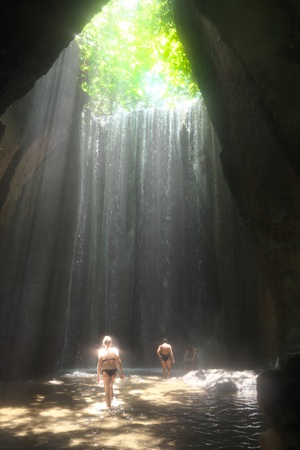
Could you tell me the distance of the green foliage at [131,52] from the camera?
1448cm

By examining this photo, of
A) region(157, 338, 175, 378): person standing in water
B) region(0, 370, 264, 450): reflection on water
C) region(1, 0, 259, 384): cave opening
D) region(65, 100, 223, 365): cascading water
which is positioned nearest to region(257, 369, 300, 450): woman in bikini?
region(0, 370, 264, 450): reflection on water

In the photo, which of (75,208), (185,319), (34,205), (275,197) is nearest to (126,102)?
(75,208)

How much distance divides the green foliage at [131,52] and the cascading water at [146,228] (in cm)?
301

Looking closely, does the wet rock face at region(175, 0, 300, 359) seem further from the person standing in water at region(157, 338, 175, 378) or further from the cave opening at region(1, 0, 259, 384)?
the person standing in water at region(157, 338, 175, 378)

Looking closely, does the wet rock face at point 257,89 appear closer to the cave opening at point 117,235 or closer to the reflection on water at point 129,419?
the reflection on water at point 129,419

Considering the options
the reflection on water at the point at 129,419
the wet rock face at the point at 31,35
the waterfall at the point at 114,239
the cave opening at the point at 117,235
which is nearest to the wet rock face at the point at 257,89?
the wet rock face at the point at 31,35

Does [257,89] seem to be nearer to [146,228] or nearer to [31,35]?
[31,35]

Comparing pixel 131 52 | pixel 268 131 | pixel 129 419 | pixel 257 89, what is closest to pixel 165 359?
pixel 129 419

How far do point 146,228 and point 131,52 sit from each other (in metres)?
10.7

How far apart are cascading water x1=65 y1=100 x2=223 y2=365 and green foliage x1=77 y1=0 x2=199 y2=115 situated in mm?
3009

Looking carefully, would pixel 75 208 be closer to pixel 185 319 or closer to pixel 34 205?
pixel 34 205

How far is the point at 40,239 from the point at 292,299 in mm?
12223

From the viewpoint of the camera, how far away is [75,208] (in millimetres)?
18562

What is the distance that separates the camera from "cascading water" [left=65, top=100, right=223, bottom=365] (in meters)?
21.8
